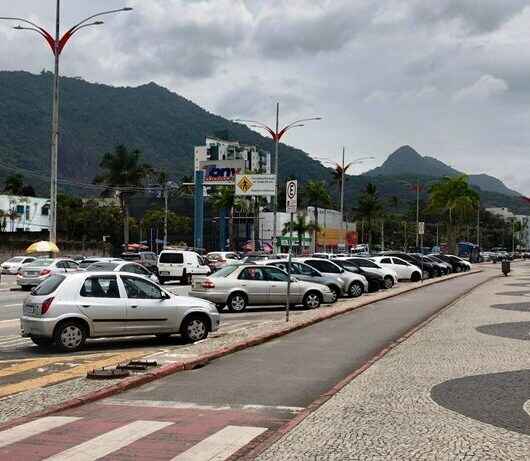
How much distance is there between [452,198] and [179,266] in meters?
51.5

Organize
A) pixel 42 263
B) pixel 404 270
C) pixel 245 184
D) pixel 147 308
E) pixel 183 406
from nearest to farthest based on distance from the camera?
pixel 183 406 → pixel 147 308 → pixel 42 263 → pixel 404 270 → pixel 245 184

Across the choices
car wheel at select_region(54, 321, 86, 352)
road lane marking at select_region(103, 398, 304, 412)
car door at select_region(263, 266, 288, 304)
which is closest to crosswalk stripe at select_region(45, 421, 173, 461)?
road lane marking at select_region(103, 398, 304, 412)

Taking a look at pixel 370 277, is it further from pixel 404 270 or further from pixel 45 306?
pixel 45 306

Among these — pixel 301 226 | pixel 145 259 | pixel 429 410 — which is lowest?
pixel 429 410

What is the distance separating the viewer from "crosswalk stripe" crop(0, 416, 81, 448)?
24.1 ft

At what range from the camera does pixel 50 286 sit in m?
14.2

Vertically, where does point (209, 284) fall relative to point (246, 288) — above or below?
above

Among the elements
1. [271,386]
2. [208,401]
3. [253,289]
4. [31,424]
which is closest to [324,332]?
[253,289]

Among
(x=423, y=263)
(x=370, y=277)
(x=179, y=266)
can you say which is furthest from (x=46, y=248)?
(x=423, y=263)

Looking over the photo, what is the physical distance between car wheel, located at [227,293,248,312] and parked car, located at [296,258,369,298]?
7214 millimetres

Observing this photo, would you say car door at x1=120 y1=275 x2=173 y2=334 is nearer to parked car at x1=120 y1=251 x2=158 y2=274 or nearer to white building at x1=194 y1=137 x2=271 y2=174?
parked car at x1=120 y1=251 x2=158 y2=274

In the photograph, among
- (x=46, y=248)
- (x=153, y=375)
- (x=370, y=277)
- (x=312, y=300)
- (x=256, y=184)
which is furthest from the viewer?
(x=256, y=184)

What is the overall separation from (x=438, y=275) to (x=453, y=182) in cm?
3236

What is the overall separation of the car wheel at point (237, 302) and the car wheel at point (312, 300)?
244 centimetres
